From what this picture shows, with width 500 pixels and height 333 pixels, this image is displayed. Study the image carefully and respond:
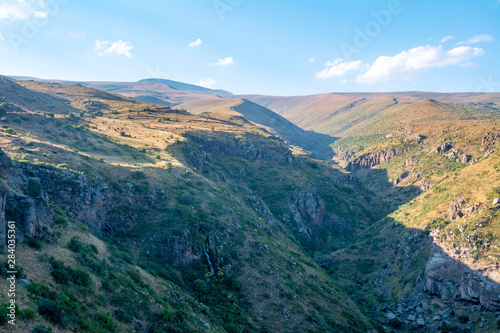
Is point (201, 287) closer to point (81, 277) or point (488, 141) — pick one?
point (81, 277)

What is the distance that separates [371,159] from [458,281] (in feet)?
346

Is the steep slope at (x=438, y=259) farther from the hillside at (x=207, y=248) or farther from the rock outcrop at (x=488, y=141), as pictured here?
the rock outcrop at (x=488, y=141)

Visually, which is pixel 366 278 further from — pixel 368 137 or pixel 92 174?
pixel 368 137

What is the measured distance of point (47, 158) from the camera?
3394 cm

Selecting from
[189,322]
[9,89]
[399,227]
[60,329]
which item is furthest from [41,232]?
[9,89]

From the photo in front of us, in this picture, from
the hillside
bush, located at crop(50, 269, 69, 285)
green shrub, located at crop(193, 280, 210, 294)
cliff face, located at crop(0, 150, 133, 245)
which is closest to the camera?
bush, located at crop(50, 269, 69, 285)

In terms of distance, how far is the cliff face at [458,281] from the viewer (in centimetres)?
3150

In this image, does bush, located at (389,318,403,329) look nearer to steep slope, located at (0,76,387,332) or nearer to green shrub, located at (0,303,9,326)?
steep slope, located at (0,76,387,332)

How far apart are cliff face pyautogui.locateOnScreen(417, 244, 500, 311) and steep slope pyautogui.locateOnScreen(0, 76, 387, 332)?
425 inches

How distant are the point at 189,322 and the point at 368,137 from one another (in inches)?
7379

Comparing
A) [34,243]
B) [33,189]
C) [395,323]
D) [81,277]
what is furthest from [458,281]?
[33,189]

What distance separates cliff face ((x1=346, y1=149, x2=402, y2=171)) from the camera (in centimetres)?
12631

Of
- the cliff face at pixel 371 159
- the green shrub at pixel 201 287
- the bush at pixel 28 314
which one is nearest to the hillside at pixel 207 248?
the bush at pixel 28 314

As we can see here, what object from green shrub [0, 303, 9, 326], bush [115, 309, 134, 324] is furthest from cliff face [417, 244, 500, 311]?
green shrub [0, 303, 9, 326]
